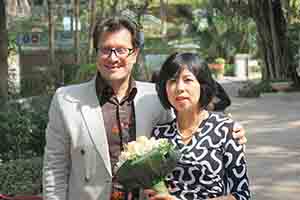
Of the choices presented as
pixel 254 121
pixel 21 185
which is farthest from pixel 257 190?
pixel 254 121

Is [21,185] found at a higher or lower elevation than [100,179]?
lower

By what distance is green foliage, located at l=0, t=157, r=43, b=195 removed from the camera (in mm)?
6160

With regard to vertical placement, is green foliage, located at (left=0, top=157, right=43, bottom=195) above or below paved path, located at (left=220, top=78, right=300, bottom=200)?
above

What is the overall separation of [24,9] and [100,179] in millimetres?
27222

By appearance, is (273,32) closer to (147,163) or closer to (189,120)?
(189,120)

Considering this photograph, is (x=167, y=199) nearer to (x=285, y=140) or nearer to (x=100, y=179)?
(x=100, y=179)

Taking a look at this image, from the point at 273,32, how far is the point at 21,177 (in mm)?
16666

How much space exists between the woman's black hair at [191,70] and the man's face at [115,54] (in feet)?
0.44

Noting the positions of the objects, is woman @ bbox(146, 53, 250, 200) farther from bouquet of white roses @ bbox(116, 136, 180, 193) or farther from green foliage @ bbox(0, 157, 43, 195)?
green foliage @ bbox(0, 157, 43, 195)

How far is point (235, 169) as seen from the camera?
7.75ft

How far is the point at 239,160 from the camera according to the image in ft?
7.74

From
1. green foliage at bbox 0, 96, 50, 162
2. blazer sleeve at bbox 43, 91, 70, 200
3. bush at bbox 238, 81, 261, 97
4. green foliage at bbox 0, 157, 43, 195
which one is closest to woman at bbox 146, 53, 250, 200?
blazer sleeve at bbox 43, 91, 70, 200

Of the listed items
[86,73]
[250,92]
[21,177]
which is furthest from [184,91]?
[250,92]

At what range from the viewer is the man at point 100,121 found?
96.3 inches
